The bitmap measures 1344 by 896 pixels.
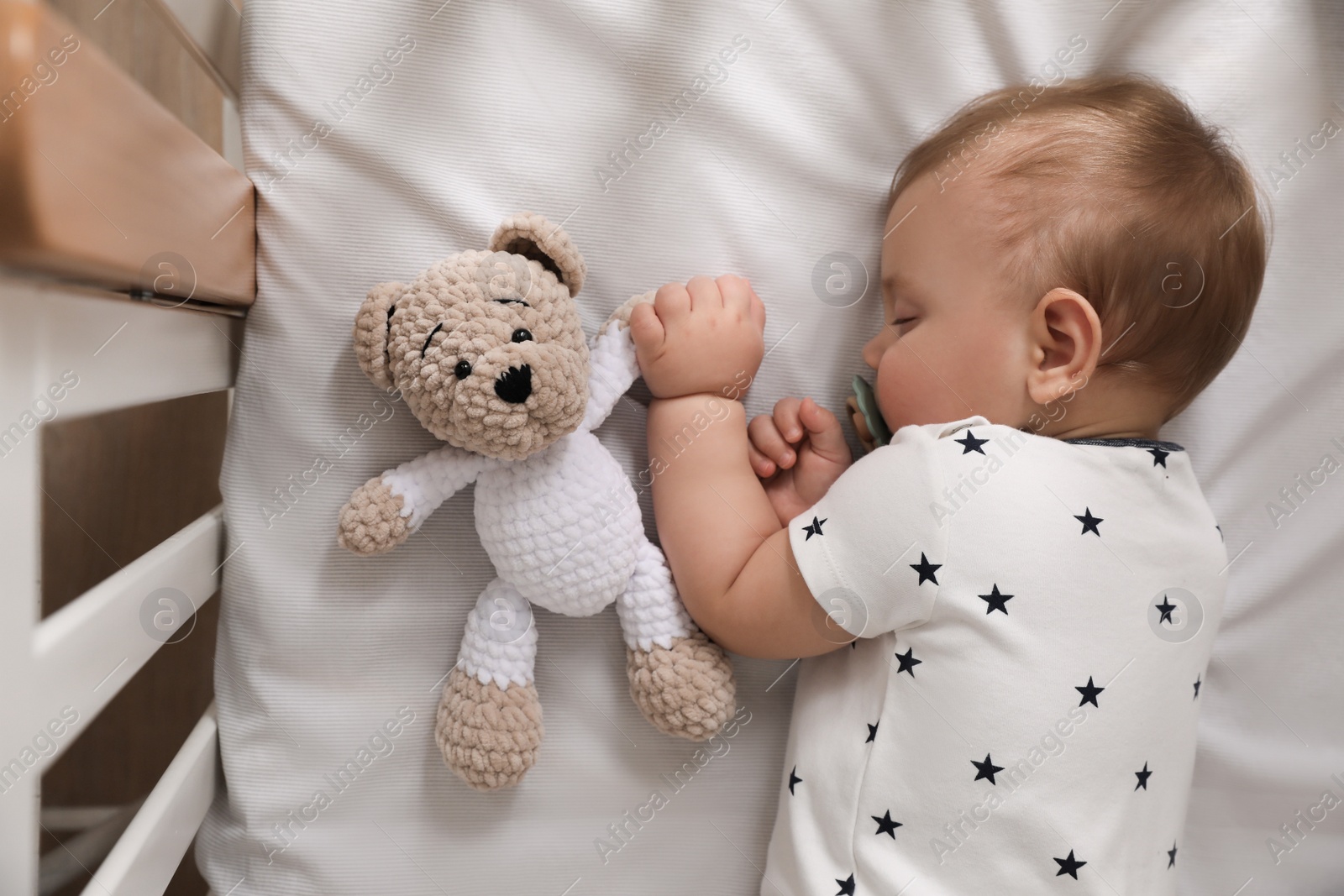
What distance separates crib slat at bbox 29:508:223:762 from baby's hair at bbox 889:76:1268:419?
29.4 inches

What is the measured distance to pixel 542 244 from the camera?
710mm

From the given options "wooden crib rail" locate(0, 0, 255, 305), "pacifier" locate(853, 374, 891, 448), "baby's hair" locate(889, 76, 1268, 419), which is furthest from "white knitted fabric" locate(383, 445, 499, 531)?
"baby's hair" locate(889, 76, 1268, 419)

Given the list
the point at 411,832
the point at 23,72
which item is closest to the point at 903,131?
the point at 23,72

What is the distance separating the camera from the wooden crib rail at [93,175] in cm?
41

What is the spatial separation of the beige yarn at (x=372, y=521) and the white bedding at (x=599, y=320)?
54 mm

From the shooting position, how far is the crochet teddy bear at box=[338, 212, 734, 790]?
2.15 ft

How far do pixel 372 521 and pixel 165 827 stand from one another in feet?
1.00

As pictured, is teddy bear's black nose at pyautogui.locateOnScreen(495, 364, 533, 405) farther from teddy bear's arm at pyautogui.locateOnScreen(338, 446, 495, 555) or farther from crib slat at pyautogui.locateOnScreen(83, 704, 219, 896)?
crib slat at pyautogui.locateOnScreen(83, 704, 219, 896)

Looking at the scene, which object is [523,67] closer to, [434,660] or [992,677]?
[434,660]

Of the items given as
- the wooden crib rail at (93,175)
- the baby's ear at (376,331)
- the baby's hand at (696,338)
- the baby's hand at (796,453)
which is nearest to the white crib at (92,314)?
the wooden crib rail at (93,175)

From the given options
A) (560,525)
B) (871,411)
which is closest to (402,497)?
(560,525)

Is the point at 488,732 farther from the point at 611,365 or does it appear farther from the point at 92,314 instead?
the point at 92,314

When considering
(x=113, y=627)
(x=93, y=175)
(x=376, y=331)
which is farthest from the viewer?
(x=376, y=331)

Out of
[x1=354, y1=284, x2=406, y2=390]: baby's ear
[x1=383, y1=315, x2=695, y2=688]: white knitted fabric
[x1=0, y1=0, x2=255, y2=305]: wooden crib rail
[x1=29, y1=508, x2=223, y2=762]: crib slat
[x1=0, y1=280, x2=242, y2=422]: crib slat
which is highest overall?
[x1=0, y1=0, x2=255, y2=305]: wooden crib rail
